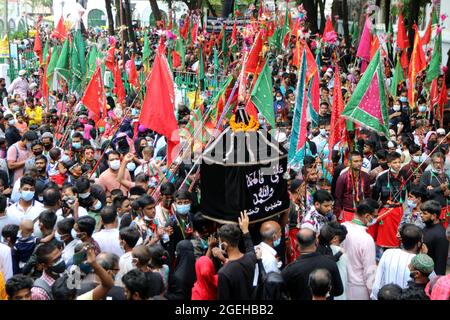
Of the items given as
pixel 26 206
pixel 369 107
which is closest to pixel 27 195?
pixel 26 206

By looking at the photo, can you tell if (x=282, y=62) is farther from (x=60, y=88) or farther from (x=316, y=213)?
(x=316, y=213)

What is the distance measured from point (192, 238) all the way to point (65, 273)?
167 cm

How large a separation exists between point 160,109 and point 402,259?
4.21m

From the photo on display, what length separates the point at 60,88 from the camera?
17.6 m

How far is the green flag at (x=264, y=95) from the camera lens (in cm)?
1055

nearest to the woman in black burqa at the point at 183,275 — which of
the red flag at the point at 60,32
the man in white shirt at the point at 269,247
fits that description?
the man in white shirt at the point at 269,247

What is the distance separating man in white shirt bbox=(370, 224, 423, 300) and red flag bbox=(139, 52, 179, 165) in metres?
3.73

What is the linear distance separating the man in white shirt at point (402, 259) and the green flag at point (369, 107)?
3325 millimetres

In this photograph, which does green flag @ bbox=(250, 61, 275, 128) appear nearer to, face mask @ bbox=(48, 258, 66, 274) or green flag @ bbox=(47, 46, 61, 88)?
face mask @ bbox=(48, 258, 66, 274)

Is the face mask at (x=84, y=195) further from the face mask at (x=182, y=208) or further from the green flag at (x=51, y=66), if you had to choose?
the green flag at (x=51, y=66)

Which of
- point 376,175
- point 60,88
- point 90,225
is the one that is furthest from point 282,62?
point 90,225

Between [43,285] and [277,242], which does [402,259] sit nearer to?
[277,242]

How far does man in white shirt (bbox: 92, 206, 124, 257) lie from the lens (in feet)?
23.5

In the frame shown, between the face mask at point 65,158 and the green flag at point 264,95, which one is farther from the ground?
the green flag at point 264,95
